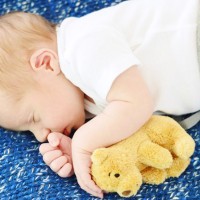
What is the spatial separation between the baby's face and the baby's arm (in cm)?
11

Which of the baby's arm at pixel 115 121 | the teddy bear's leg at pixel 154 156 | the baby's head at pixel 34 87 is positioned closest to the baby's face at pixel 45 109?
the baby's head at pixel 34 87

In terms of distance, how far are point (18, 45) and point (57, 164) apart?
11.6 inches

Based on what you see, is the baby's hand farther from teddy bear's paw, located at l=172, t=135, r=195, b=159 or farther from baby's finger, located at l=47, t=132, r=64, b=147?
teddy bear's paw, located at l=172, t=135, r=195, b=159

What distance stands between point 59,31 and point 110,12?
0.13 metres

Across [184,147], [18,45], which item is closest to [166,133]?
[184,147]

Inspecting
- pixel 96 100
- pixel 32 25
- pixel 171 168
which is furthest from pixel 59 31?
pixel 171 168

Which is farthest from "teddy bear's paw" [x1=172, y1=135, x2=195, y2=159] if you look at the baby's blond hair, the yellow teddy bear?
the baby's blond hair

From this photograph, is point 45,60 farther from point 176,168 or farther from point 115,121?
point 176,168

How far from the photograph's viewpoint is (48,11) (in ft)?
5.51

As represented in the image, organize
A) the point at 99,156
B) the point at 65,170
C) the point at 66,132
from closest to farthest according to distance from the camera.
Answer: the point at 99,156
the point at 65,170
the point at 66,132

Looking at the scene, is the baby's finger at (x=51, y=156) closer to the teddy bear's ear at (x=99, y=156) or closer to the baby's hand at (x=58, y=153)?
the baby's hand at (x=58, y=153)

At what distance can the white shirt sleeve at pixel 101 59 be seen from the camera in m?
1.18

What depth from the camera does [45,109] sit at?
126 centimetres

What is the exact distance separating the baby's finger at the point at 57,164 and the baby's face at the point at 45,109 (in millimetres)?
90
